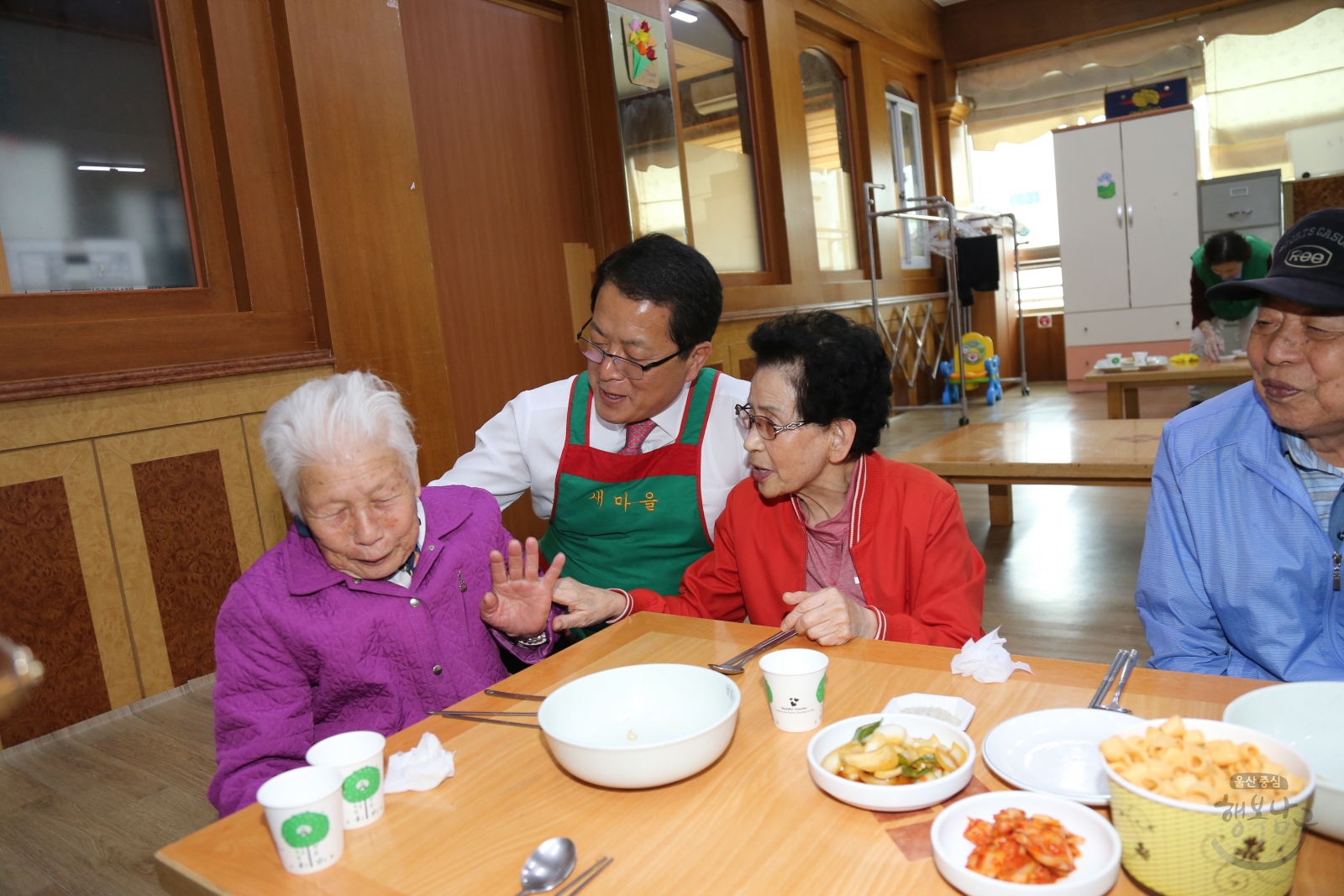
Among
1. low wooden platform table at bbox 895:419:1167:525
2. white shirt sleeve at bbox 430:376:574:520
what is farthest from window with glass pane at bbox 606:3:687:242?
white shirt sleeve at bbox 430:376:574:520

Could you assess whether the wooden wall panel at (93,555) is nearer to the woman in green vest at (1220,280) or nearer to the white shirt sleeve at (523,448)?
the white shirt sleeve at (523,448)

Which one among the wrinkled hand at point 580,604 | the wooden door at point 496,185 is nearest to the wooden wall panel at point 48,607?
the wooden door at point 496,185

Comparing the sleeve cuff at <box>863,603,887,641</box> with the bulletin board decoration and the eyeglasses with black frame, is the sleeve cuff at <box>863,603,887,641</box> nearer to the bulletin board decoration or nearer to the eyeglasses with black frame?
the eyeglasses with black frame

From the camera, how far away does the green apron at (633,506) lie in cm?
201

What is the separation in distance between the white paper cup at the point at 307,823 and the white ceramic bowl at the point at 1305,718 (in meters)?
0.90

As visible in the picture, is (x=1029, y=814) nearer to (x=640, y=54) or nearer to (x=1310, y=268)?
(x=1310, y=268)

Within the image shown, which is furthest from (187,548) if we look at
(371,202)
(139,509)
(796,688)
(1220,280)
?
(1220,280)

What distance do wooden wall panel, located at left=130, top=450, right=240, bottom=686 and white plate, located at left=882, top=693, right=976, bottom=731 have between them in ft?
8.49

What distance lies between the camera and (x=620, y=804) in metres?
0.94

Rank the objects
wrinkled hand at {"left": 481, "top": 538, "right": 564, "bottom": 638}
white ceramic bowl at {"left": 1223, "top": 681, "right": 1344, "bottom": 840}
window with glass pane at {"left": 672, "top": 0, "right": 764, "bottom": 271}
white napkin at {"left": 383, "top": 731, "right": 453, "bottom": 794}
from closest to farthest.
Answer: white ceramic bowl at {"left": 1223, "top": 681, "right": 1344, "bottom": 840} < white napkin at {"left": 383, "top": 731, "right": 453, "bottom": 794} < wrinkled hand at {"left": 481, "top": 538, "right": 564, "bottom": 638} < window with glass pane at {"left": 672, "top": 0, "right": 764, "bottom": 271}

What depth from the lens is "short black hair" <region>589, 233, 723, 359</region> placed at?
1931mm

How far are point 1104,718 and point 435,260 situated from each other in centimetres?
353

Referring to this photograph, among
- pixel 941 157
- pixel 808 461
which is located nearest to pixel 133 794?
pixel 808 461

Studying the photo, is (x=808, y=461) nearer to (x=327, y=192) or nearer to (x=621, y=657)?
(x=621, y=657)
